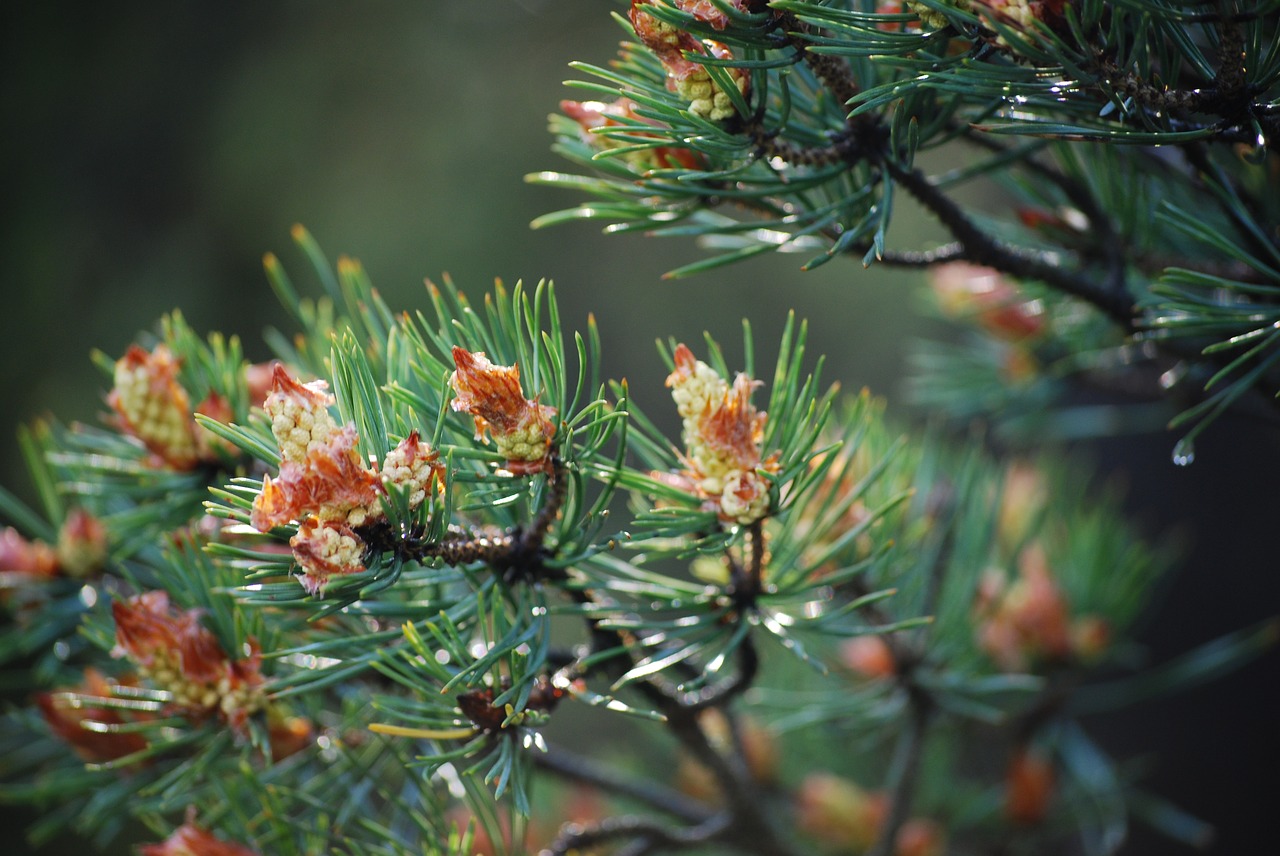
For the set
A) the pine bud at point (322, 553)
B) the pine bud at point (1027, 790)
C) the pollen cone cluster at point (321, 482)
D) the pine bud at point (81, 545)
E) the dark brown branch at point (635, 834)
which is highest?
the pollen cone cluster at point (321, 482)

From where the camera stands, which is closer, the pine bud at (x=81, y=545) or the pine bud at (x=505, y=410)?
the pine bud at (x=505, y=410)

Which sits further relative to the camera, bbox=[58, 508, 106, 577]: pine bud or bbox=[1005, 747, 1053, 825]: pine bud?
bbox=[1005, 747, 1053, 825]: pine bud

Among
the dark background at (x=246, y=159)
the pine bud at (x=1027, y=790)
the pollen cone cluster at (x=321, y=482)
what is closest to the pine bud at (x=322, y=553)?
the pollen cone cluster at (x=321, y=482)

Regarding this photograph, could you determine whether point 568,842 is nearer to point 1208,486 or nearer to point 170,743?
point 170,743

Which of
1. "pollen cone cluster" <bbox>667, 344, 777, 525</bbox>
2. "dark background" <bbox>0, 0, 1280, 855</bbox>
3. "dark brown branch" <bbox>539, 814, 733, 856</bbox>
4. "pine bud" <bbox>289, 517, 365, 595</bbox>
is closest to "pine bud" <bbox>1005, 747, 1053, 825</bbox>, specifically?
"dark brown branch" <bbox>539, 814, 733, 856</bbox>

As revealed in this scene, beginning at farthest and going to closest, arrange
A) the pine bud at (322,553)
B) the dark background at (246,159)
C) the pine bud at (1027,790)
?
the dark background at (246,159) → the pine bud at (1027,790) → the pine bud at (322,553)

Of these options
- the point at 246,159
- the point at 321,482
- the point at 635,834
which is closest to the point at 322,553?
the point at 321,482

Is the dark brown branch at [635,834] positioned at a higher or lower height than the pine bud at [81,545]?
lower

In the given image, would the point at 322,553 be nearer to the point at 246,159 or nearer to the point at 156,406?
the point at 156,406

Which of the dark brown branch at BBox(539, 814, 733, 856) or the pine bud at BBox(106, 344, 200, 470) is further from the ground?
the pine bud at BBox(106, 344, 200, 470)

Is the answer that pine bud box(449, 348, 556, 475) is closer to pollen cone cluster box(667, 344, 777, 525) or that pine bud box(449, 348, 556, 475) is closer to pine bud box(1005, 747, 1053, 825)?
pollen cone cluster box(667, 344, 777, 525)

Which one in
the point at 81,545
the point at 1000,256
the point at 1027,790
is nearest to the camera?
the point at 1000,256

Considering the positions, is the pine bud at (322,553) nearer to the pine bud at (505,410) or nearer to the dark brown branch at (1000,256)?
the pine bud at (505,410)
